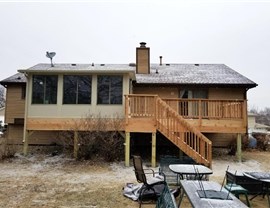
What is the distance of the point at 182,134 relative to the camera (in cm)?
945

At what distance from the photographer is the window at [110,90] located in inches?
440

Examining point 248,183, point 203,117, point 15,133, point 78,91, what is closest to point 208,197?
point 248,183

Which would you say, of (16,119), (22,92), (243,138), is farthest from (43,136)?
(243,138)

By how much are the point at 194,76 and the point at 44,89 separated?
8.19 meters

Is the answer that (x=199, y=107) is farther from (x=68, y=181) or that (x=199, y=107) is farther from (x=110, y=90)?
(x=68, y=181)

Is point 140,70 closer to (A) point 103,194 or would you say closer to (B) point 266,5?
(B) point 266,5

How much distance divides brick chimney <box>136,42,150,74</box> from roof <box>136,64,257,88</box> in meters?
0.50

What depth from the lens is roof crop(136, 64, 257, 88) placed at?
13.5 metres

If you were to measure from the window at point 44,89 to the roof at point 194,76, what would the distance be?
4387 millimetres

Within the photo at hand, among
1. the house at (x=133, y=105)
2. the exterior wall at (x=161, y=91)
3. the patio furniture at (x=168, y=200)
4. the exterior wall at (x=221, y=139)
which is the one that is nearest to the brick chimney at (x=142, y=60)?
the house at (x=133, y=105)

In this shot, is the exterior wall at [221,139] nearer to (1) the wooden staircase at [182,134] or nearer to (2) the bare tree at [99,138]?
(1) the wooden staircase at [182,134]

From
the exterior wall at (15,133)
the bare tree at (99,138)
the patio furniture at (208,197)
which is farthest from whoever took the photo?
the exterior wall at (15,133)

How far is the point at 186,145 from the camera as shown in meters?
9.25

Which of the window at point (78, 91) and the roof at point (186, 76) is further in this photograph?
the roof at point (186, 76)
